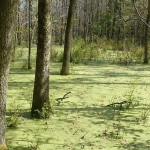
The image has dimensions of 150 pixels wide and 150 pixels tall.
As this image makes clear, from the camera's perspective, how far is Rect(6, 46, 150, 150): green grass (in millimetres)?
6020

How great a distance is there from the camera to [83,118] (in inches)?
295

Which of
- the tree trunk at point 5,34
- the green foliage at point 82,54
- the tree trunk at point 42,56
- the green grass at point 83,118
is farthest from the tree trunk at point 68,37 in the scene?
the tree trunk at point 5,34

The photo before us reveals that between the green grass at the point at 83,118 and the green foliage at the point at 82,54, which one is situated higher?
the green foliage at the point at 82,54

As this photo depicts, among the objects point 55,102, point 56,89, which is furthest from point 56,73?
point 55,102

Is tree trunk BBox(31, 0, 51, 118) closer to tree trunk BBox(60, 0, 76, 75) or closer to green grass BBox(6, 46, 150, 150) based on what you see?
green grass BBox(6, 46, 150, 150)

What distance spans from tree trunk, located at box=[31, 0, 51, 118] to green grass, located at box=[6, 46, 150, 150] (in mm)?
372

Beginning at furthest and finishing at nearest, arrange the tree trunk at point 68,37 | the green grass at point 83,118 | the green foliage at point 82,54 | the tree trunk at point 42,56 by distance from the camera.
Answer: the green foliage at point 82,54 < the tree trunk at point 68,37 < the tree trunk at point 42,56 < the green grass at point 83,118

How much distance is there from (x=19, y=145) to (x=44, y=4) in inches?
116

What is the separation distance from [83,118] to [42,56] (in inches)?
61.6

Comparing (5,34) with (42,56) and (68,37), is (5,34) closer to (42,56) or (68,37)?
(42,56)

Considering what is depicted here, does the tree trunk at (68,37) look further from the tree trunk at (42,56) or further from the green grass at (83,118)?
the tree trunk at (42,56)

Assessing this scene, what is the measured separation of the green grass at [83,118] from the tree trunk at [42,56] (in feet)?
1.22

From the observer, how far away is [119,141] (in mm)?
6191

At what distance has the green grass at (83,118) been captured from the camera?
19.7 ft
